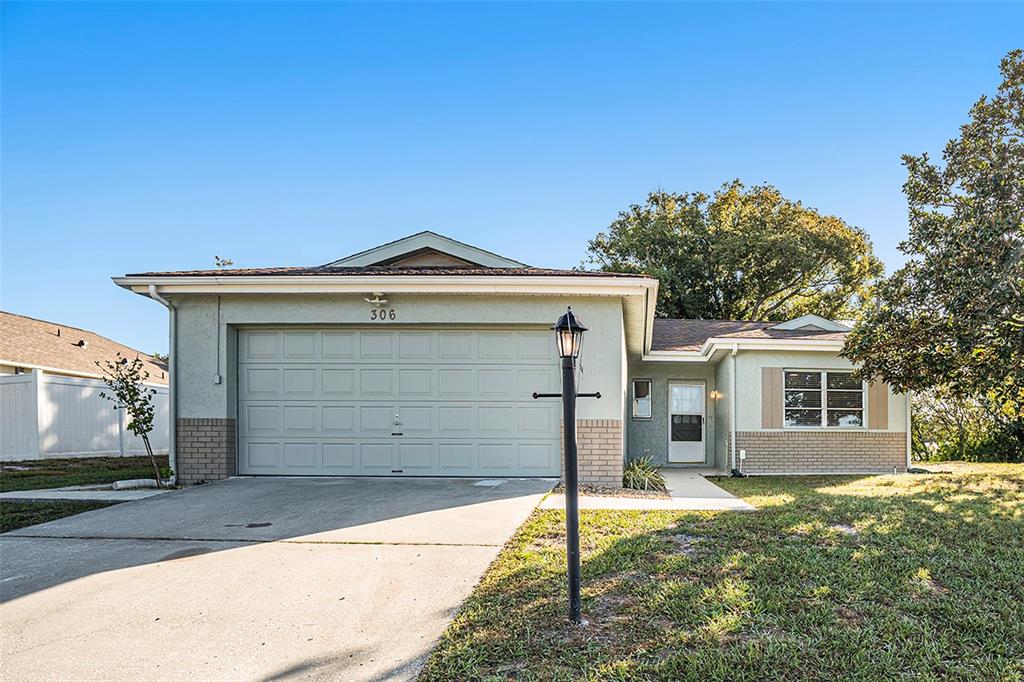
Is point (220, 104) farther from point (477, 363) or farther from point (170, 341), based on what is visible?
point (477, 363)

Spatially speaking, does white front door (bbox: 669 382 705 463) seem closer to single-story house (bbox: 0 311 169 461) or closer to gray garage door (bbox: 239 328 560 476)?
gray garage door (bbox: 239 328 560 476)

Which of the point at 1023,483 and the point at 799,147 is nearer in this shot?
the point at 1023,483

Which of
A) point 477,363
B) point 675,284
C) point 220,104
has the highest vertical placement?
point 220,104

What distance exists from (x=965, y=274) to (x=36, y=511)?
1440cm

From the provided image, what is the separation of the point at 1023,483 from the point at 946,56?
25.1ft

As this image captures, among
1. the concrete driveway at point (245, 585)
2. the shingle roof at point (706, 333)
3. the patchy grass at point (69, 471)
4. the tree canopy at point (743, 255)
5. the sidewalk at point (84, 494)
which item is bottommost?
the patchy grass at point (69, 471)

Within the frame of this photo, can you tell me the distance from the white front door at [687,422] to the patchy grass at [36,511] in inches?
460

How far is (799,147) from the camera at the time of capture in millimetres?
15938

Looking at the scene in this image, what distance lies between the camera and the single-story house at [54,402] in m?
13.8

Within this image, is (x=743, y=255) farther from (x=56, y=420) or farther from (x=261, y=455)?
(x=56, y=420)

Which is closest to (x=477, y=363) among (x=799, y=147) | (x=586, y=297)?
(x=586, y=297)

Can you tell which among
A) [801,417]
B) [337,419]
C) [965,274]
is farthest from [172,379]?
[965,274]

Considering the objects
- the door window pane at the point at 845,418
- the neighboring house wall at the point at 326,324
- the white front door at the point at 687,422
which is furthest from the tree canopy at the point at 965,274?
the neighboring house wall at the point at 326,324

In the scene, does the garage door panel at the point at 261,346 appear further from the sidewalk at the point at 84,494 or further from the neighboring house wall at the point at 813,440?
the neighboring house wall at the point at 813,440
